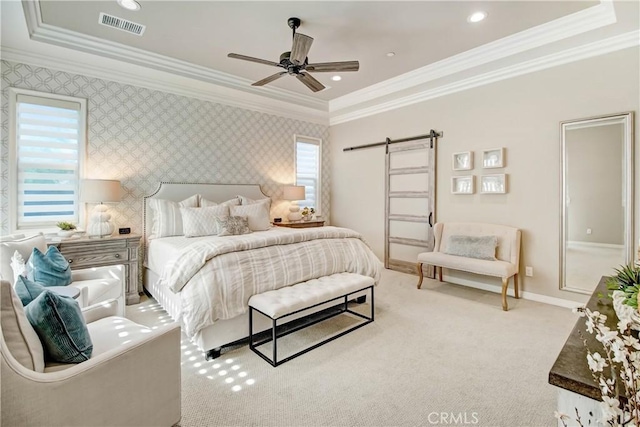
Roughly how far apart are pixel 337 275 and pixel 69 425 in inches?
90.8

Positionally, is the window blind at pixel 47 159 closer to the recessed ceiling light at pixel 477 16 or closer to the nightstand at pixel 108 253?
the nightstand at pixel 108 253

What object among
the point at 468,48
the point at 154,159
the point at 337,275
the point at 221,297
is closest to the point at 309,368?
the point at 221,297

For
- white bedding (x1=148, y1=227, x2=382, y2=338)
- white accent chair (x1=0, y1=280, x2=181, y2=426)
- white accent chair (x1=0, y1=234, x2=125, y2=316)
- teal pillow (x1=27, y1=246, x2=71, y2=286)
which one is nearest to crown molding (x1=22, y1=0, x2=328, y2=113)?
white accent chair (x1=0, y1=234, x2=125, y2=316)

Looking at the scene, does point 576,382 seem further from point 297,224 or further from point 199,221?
point 297,224

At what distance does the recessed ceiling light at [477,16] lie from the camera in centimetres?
298

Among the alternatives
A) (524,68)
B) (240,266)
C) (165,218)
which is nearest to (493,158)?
(524,68)

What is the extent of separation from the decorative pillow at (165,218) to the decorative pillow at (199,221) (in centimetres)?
12

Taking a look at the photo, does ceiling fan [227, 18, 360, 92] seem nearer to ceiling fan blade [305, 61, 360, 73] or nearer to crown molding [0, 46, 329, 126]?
ceiling fan blade [305, 61, 360, 73]

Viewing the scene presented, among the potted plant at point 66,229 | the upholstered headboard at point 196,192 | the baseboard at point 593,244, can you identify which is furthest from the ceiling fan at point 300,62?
the baseboard at point 593,244

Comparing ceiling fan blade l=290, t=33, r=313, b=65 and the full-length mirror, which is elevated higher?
ceiling fan blade l=290, t=33, r=313, b=65

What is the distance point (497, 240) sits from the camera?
151 inches

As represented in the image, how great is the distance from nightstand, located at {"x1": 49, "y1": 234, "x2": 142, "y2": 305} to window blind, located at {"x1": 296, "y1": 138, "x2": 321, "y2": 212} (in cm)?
306

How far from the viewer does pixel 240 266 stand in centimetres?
255

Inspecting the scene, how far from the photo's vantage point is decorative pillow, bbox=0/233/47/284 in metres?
2.17
